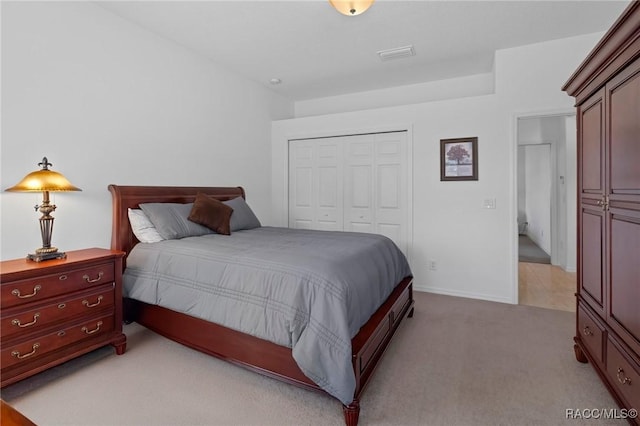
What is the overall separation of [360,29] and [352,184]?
195cm

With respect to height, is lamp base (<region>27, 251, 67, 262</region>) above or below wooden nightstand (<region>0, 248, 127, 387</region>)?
above

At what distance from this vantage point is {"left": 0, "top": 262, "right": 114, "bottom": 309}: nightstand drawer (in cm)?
187

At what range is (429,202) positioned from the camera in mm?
4004

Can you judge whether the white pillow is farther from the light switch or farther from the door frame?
the door frame

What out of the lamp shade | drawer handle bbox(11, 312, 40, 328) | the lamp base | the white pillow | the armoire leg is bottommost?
the armoire leg

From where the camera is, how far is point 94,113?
276cm

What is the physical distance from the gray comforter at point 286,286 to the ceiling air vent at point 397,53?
2108 mm

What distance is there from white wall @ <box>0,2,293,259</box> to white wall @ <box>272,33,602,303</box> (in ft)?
7.11

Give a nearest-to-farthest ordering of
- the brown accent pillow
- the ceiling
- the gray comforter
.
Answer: the gray comforter → the ceiling → the brown accent pillow

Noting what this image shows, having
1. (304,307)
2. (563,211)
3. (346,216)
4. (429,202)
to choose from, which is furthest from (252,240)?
(563,211)

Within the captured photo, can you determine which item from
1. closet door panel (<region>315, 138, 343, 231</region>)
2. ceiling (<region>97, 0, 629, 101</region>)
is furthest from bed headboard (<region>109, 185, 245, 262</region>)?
closet door panel (<region>315, 138, 343, 231</region>)

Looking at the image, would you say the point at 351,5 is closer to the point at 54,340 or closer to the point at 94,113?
the point at 94,113

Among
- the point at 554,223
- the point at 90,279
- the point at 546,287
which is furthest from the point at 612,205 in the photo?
the point at 554,223

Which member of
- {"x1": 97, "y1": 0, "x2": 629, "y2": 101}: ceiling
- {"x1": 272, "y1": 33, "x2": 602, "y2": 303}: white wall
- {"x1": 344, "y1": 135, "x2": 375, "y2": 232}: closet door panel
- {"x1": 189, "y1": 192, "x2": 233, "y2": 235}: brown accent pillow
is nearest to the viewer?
{"x1": 97, "y1": 0, "x2": 629, "y2": 101}: ceiling
